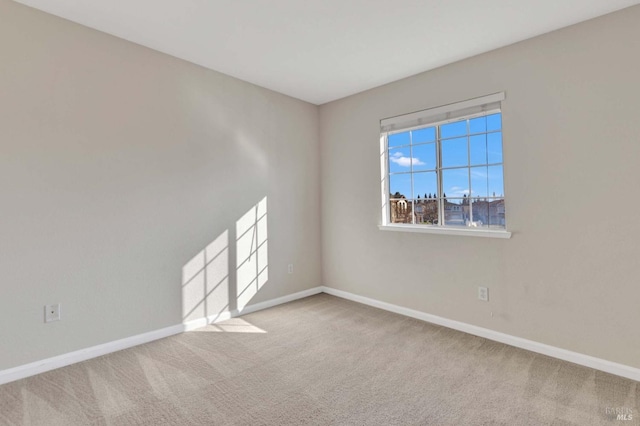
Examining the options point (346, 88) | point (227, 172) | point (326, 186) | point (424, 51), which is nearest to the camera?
point (424, 51)

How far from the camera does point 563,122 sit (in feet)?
8.19

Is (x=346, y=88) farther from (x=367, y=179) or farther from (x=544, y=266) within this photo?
(x=544, y=266)

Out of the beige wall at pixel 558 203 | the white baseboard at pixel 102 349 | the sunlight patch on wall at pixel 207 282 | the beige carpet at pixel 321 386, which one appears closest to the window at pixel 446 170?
the beige wall at pixel 558 203

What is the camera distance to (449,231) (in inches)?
124

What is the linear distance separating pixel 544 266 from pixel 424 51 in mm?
2093

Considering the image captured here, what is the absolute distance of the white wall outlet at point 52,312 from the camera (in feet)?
7.70

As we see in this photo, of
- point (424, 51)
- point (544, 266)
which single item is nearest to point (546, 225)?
point (544, 266)

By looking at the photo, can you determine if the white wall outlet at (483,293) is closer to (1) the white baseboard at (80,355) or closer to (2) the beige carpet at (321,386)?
(2) the beige carpet at (321,386)

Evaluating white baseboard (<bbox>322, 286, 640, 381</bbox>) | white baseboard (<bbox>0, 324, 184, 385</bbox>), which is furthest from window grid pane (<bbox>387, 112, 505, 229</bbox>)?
white baseboard (<bbox>0, 324, 184, 385</bbox>)

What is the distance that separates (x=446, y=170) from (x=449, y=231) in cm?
63

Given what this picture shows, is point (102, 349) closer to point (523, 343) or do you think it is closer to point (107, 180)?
point (107, 180)

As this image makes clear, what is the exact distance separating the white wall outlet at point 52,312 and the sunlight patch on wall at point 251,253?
1.54 m

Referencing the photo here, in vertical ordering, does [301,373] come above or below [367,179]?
below

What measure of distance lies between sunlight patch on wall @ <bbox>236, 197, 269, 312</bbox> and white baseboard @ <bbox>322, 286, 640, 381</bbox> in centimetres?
132
